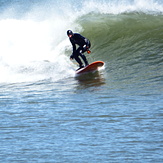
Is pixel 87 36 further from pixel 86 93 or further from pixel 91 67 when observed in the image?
pixel 86 93

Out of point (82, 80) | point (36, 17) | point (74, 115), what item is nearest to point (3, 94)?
point (82, 80)

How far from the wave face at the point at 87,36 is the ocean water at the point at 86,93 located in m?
0.05

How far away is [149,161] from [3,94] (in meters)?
6.64

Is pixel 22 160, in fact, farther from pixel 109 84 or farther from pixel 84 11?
pixel 84 11

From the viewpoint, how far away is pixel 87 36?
20.8m

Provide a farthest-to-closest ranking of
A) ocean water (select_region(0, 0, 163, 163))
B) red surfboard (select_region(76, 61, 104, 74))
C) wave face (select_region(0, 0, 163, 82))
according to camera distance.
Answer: wave face (select_region(0, 0, 163, 82))
red surfboard (select_region(76, 61, 104, 74))
ocean water (select_region(0, 0, 163, 163))

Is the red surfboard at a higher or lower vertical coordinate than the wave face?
lower

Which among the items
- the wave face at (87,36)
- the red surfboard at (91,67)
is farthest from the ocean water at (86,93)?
the red surfboard at (91,67)

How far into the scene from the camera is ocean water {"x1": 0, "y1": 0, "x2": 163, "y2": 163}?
6508mm

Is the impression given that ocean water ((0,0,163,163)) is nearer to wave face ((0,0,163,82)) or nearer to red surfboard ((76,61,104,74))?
wave face ((0,0,163,82))

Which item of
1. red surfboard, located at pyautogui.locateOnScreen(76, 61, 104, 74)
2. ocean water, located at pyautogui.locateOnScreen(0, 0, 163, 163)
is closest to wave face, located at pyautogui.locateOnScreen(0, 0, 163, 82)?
ocean water, located at pyautogui.locateOnScreen(0, 0, 163, 163)

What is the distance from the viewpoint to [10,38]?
22.1 m

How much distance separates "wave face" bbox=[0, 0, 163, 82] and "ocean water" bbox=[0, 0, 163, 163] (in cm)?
5

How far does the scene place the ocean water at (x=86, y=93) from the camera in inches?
256
